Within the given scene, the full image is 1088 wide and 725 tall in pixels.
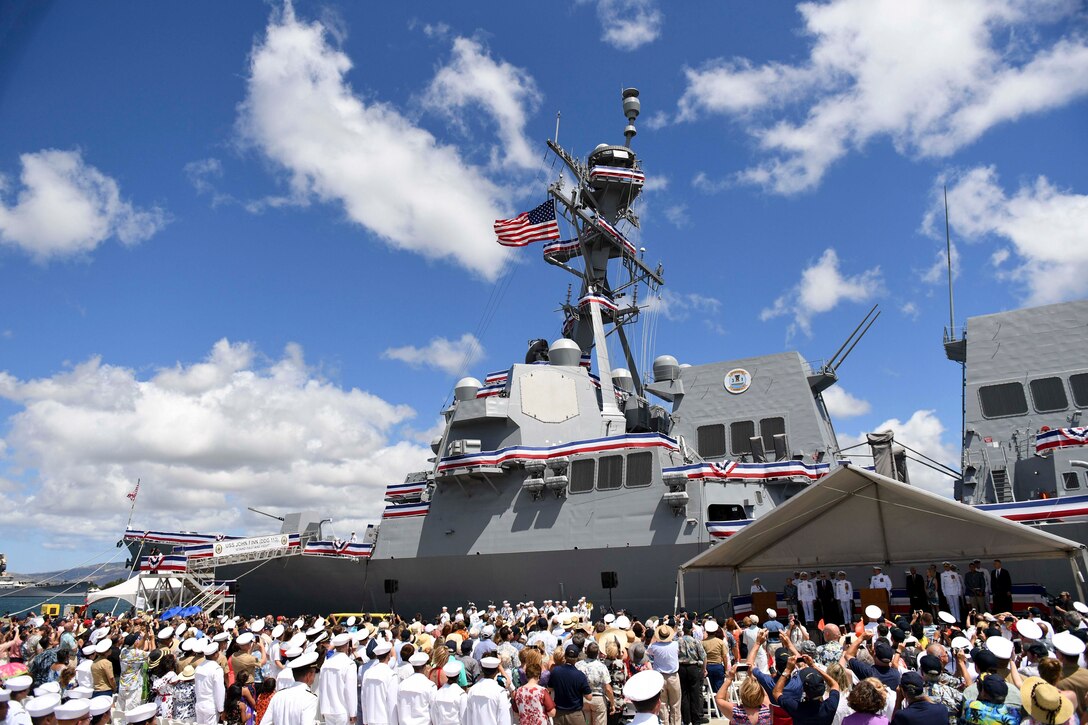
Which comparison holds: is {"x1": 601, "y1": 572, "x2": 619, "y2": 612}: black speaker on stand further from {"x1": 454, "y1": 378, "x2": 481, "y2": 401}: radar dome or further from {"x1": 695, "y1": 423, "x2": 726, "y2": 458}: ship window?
{"x1": 454, "y1": 378, "x2": 481, "y2": 401}: radar dome

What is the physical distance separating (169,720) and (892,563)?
43.8ft

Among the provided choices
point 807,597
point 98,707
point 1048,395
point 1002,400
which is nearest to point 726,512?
point 807,597

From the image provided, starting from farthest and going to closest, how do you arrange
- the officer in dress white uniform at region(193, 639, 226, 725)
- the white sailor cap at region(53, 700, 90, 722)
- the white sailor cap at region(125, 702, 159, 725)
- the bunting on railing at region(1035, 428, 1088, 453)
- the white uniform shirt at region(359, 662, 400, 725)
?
the bunting on railing at region(1035, 428, 1088, 453) → the officer in dress white uniform at region(193, 639, 226, 725) → the white uniform shirt at region(359, 662, 400, 725) → the white sailor cap at region(125, 702, 159, 725) → the white sailor cap at region(53, 700, 90, 722)

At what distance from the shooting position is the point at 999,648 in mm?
5375

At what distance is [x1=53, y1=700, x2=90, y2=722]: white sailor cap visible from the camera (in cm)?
426

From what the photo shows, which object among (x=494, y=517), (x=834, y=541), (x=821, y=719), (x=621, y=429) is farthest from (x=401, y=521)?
(x=821, y=719)

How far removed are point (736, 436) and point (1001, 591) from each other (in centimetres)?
889

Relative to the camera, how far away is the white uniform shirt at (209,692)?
698cm

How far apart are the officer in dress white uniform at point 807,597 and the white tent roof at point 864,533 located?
29.3 inches

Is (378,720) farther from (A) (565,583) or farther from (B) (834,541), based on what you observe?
(A) (565,583)

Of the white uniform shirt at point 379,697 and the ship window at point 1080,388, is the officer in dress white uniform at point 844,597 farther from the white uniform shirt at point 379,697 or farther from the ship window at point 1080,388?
the white uniform shirt at point 379,697

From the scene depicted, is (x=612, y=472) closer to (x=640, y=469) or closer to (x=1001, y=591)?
(x=640, y=469)

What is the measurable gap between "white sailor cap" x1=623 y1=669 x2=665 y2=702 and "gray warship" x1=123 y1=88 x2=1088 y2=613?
12622 millimetres

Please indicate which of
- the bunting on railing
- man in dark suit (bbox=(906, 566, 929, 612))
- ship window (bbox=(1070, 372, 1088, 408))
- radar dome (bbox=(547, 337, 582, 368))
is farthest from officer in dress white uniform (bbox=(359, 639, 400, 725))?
ship window (bbox=(1070, 372, 1088, 408))
